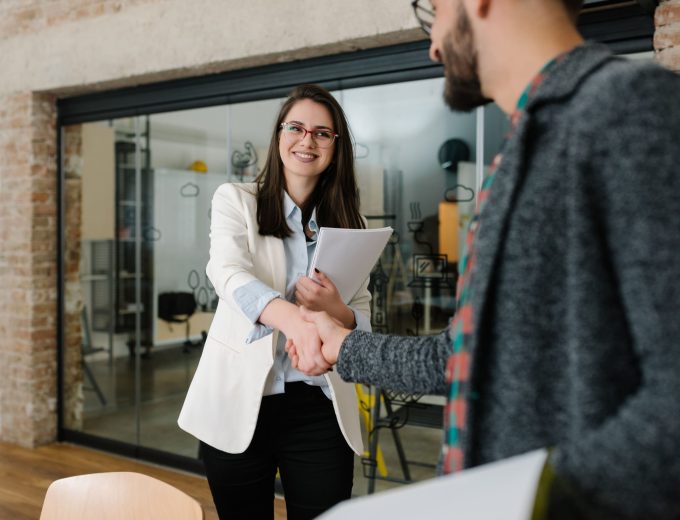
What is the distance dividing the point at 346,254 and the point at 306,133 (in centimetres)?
→ 45

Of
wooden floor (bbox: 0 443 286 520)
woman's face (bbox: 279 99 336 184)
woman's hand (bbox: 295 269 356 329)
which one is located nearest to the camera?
woman's hand (bbox: 295 269 356 329)

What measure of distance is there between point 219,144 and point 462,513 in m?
3.40

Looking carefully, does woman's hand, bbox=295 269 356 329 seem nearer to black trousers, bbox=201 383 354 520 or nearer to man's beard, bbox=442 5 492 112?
black trousers, bbox=201 383 354 520

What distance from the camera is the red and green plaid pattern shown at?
2.72 ft

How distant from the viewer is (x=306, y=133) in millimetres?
1991

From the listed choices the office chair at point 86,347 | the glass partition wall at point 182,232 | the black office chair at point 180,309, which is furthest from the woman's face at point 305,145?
the office chair at point 86,347

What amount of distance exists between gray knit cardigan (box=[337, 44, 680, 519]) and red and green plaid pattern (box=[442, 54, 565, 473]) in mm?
18

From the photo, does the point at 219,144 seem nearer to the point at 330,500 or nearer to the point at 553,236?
the point at 330,500

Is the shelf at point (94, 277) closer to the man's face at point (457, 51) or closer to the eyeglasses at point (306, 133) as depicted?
the eyeglasses at point (306, 133)

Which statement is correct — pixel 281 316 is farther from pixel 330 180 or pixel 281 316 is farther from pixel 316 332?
pixel 330 180

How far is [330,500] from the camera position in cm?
196

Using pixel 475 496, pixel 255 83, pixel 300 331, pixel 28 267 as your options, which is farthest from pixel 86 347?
pixel 475 496

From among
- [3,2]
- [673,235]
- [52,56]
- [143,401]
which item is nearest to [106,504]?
[673,235]

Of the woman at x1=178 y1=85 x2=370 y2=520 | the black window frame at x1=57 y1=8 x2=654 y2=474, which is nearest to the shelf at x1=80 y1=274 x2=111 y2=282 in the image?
the black window frame at x1=57 y1=8 x2=654 y2=474
